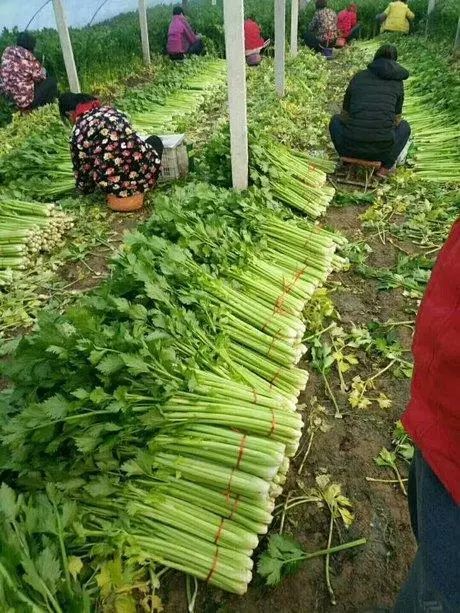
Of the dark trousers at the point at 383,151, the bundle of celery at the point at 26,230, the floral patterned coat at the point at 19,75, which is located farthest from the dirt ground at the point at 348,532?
the floral patterned coat at the point at 19,75

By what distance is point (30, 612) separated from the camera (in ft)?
5.56

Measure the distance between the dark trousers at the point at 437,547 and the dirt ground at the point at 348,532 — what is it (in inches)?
34.1

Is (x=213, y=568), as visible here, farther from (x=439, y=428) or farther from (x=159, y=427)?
(x=439, y=428)

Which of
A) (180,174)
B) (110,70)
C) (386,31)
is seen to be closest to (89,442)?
(180,174)

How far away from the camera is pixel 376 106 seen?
5.98 metres

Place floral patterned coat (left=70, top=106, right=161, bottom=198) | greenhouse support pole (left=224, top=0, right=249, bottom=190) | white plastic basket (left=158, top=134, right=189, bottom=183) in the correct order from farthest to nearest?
1. white plastic basket (left=158, top=134, right=189, bottom=183)
2. floral patterned coat (left=70, top=106, right=161, bottom=198)
3. greenhouse support pole (left=224, top=0, right=249, bottom=190)

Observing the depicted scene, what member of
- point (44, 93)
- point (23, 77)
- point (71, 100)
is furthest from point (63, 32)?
point (71, 100)

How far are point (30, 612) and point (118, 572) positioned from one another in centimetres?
53

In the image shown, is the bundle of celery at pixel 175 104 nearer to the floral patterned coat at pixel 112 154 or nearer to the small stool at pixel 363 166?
the floral patterned coat at pixel 112 154

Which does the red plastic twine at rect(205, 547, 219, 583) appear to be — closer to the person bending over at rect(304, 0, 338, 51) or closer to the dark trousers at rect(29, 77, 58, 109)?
the dark trousers at rect(29, 77, 58, 109)

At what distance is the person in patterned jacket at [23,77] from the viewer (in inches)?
387

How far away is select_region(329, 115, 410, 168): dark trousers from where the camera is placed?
6164mm

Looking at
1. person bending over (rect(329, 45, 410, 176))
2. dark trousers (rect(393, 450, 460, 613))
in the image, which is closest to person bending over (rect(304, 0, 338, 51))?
person bending over (rect(329, 45, 410, 176))

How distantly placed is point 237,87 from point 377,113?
2255 mm
